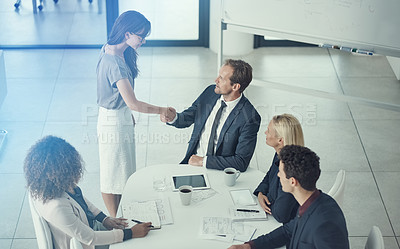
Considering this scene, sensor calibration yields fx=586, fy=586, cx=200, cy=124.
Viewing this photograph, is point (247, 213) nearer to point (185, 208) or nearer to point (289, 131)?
point (185, 208)

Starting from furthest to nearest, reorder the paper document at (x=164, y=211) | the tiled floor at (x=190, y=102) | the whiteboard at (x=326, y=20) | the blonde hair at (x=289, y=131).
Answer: the tiled floor at (x=190, y=102) → the whiteboard at (x=326, y=20) → the blonde hair at (x=289, y=131) → the paper document at (x=164, y=211)

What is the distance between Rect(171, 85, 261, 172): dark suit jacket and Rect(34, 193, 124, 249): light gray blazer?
846 mm

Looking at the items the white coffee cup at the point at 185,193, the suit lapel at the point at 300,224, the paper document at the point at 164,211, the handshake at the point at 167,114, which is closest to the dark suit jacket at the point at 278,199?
the suit lapel at the point at 300,224

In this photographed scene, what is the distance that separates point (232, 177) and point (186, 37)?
3.93m

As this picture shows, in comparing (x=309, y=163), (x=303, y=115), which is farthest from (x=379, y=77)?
(x=309, y=163)

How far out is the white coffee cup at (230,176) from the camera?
3.33 meters

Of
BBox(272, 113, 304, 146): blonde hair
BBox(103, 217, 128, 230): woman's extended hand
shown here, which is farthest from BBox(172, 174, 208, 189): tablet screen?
BBox(272, 113, 304, 146): blonde hair

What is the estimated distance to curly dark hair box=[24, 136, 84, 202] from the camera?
288cm

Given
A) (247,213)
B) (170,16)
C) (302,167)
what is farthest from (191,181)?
(170,16)

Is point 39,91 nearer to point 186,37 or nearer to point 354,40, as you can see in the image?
point 186,37

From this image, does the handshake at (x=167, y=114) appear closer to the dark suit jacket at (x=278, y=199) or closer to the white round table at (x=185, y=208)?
the white round table at (x=185, y=208)

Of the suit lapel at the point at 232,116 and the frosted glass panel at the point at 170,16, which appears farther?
the frosted glass panel at the point at 170,16

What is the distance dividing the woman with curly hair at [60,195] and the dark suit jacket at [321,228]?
2.53 ft

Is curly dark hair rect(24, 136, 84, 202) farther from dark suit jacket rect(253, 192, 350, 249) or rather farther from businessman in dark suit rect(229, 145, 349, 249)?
dark suit jacket rect(253, 192, 350, 249)
